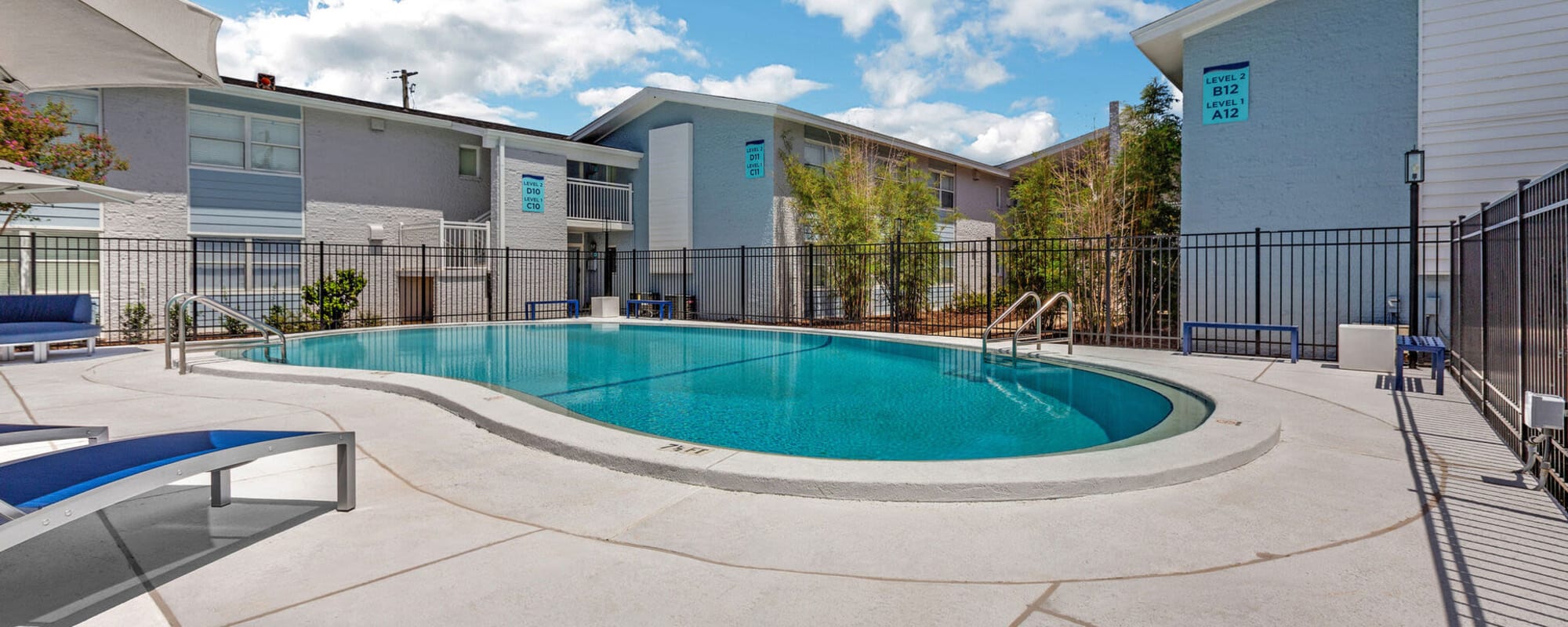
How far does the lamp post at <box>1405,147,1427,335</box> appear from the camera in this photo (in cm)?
967

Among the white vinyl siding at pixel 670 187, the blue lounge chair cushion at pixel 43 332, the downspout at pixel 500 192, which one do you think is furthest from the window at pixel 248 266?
the white vinyl siding at pixel 670 187

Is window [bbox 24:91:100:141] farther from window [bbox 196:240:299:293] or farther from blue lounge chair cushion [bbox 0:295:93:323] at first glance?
blue lounge chair cushion [bbox 0:295:93:323]

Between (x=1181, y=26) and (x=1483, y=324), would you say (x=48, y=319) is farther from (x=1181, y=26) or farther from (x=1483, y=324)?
(x=1181, y=26)

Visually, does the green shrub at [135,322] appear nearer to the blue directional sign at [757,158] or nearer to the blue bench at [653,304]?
the blue bench at [653,304]

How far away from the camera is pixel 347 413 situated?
630cm

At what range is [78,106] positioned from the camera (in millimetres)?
14688

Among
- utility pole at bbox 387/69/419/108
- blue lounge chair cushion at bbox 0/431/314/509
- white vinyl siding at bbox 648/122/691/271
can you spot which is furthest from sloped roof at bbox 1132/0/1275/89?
utility pole at bbox 387/69/419/108

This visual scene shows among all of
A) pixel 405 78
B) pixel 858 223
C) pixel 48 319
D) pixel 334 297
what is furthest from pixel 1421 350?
pixel 405 78

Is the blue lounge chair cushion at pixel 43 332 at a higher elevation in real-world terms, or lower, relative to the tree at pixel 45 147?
lower

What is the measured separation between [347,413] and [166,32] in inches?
129

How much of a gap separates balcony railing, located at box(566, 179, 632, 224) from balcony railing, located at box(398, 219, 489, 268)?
108 inches

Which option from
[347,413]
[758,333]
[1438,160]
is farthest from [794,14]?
[347,413]

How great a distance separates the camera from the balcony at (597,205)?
2183 centimetres

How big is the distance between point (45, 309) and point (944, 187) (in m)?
22.1
